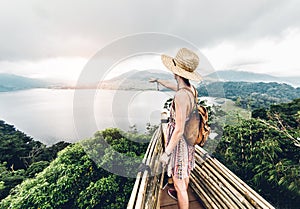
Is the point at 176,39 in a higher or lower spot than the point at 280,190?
higher

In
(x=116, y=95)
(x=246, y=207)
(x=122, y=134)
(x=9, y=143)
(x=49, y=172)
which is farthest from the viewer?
(x=9, y=143)

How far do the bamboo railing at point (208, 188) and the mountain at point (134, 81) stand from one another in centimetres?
71

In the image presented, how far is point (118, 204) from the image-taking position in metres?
4.09

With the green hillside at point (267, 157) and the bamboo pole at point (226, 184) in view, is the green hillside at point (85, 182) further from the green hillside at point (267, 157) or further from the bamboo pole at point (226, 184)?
the bamboo pole at point (226, 184)

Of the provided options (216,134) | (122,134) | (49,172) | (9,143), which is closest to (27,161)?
(9,143)

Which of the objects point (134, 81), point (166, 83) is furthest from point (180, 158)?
point (134, 81)

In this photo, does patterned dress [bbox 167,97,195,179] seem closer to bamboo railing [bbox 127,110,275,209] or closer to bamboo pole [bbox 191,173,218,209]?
bamboo railing [bbox 127,110,275,209]

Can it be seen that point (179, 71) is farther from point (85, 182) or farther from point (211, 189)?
point (85, 182)

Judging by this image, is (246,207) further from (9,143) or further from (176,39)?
(9,143)

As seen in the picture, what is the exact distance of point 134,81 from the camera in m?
1.90

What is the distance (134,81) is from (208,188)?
1245 mm

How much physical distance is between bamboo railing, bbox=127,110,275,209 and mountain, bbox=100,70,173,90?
71cm

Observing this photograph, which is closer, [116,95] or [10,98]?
[116,95]

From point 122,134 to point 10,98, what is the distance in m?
88.0
